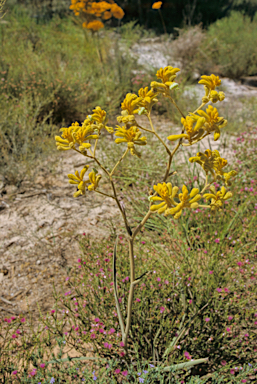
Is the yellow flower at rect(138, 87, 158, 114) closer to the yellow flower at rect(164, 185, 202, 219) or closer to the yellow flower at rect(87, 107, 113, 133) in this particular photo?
the yellow flower at rect(87, 107, 113, 133)

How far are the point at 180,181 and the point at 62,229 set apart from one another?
112 cm

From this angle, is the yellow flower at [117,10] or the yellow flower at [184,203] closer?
the yellow flower at [184,203]

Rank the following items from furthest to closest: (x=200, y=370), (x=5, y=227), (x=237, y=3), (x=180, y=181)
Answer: (x=237, y=3)
(x=180, y=181)
(x=5, y=227)
(x=200, y=370)

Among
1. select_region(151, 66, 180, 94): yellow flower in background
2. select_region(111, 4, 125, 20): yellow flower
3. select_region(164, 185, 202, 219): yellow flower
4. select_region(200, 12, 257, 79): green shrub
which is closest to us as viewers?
select_region(164, 185, 202, 219): yellow flower

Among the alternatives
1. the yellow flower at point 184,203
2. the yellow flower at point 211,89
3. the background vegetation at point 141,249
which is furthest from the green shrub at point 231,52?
the yellow flower at point 184,203

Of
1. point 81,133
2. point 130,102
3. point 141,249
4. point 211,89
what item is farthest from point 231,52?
point 81,133

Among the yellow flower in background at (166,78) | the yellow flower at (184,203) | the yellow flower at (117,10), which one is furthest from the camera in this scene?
the yellow flower at (117,10)

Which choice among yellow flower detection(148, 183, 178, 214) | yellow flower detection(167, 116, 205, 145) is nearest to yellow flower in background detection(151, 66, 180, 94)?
yellow flower detection(167, 116, 205, 145)

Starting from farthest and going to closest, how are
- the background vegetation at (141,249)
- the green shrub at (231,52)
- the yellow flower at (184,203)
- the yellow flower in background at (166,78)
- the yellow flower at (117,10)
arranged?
the green shrub at (231,52) → the yellow flower at (117,10) → the background vegetation at (141,249) → the yellow flower in background at (166,78) → the yellow flower at (184,203)

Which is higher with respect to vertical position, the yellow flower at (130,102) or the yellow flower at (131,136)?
the yellow flower at (130,102)

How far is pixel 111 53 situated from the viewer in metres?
5.39

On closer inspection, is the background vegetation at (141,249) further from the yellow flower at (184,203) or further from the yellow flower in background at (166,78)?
the yellow flower in background at (166,78)

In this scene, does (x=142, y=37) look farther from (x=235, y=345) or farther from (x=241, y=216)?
(x=235, y=345)

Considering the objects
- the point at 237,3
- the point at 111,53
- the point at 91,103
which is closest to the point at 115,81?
the point at 91,103
